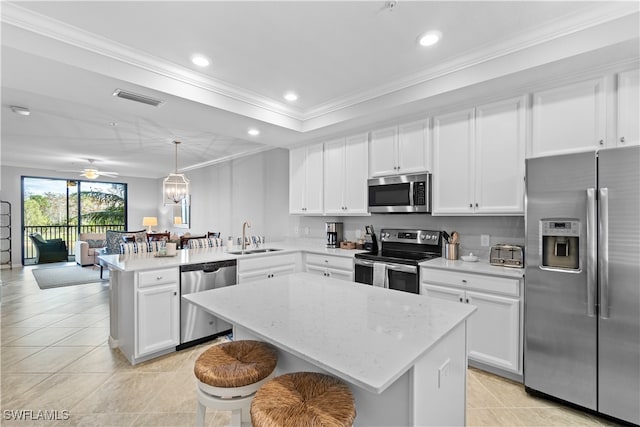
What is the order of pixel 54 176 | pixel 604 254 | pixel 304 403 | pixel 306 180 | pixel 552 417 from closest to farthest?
pixel 304 403 → pixel 604 254 → pixel 552 417 → pixel 306 180 → pixel 54 176

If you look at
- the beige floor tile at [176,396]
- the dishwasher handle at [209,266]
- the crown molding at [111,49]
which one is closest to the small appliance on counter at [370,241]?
the dishwasher handle at [209,266]

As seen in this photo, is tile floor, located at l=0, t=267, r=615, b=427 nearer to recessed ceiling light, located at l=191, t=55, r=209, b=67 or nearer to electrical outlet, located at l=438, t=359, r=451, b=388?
electrical outlet, located at l=438, t=359, r=451, b=388

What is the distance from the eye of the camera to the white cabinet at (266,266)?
3480 mm

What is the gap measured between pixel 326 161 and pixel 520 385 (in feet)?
10.2

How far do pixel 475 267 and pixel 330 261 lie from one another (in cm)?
163

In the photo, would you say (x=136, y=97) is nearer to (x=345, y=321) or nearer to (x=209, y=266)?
(x=209, y=266)

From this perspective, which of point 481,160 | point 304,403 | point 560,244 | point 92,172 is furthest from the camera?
point 92,172

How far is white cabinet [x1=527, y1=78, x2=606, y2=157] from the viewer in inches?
86.2

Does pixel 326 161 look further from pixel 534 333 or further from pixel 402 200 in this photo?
pixel 534 333

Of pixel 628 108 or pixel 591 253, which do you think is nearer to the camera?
pixel 591 253

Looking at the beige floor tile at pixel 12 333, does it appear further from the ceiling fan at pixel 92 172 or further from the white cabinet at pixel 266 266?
the ceiling fan at pixel 92 172

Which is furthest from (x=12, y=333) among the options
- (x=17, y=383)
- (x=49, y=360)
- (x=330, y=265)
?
(x=330, y=265)

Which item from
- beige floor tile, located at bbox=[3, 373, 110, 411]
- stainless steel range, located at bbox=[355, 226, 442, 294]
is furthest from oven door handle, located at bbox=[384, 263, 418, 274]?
beige floor tile, located at bbox=[3, 373, 110, 411]

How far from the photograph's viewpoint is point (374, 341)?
1130 millimetres
